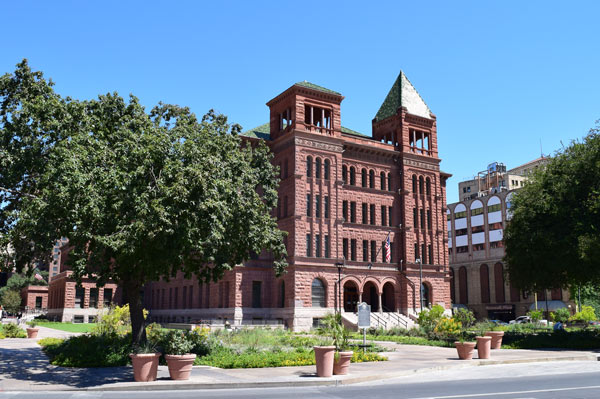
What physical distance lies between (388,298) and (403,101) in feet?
72.5

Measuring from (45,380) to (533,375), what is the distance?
→ 53.0 feet

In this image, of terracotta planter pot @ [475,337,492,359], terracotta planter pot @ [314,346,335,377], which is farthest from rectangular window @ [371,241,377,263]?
terracotta planter pot @ [314,346,335,377]

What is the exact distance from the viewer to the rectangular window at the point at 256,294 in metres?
52.2

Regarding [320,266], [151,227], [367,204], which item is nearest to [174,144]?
[151,227]

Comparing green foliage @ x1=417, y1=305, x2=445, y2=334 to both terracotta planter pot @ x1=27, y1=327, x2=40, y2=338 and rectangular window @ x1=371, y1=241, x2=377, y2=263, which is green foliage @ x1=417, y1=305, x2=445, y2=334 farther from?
terracotta planter pot @ x1=27, y1=327, x2=40, y2=338

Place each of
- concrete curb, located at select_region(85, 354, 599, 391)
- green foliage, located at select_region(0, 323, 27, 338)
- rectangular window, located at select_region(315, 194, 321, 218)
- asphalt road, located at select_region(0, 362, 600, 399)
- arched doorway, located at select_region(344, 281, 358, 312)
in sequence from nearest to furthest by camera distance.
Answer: asphalt road, located at select_region(0, 362, 600, 399) → concrete curb, located at select_region(85, 354, 599, 391) → green foliage, located at select_region(0, 323, 27, 338) → rectangular window, located at select_region(315, 194, 321, 218) → arched doorway, located at select_region(344, 281, 358, 312)

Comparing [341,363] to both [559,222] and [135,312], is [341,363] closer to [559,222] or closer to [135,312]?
[135,312]

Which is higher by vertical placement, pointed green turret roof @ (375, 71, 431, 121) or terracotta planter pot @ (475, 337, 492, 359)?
pointed green turret roof @ (375, 71, 431, 121)

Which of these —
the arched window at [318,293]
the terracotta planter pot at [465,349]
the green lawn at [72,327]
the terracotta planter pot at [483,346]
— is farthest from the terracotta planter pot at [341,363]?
the arched window at [318,293]

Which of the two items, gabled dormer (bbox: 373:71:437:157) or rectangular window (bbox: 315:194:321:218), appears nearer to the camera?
rectangular window (bbox: 315:194:321:218)

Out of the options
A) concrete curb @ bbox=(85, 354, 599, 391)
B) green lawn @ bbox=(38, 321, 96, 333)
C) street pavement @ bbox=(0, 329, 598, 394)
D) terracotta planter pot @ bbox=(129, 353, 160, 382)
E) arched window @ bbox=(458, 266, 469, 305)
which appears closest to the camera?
concrete curb @ bbox=(85, 354, 599, 391)

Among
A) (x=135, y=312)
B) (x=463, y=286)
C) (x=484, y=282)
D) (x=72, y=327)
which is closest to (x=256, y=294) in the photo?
(x=72, y=327)

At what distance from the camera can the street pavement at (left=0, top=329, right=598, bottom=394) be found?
15719mm

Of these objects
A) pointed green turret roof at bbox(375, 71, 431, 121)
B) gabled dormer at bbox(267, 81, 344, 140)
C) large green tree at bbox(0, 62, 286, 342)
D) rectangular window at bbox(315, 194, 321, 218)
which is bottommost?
large green tree at bbox(0, 62, 286, 342)
